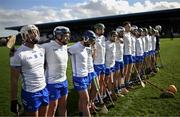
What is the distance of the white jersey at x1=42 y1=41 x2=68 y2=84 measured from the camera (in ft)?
21.5

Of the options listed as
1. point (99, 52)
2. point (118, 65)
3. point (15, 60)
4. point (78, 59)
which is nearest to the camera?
point (15, 60)

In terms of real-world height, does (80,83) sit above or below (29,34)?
below

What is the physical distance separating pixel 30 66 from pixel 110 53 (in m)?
4.56

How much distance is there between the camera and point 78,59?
24.8 ft

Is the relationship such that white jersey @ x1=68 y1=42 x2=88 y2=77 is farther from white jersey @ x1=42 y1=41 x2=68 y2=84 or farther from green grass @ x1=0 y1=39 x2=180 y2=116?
green grass @ x1=0 y1=39 x2=180 y2=116

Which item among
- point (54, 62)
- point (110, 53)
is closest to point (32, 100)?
point (54, 62)

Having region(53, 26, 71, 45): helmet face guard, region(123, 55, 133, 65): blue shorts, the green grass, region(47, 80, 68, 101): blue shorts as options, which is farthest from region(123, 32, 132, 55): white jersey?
region(47, 80, 68, 101): blue shorts

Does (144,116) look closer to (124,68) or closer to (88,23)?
(124,68)

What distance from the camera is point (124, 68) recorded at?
1196cm

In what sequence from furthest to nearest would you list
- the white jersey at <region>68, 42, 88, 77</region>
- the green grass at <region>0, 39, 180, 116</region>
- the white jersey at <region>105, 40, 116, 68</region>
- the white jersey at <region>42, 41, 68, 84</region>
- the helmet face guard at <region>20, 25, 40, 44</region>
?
the white jersey at <region>105, 40, 116, 68</region> → the green grass at <region>0, 39, 180, 116</region> → the white jersey at <region>68, 42, 88, 77</region> → the white jersey at <region>42, 41, 68, 84</region> → the helmet face guard at <region>20, 25, 40, 44</region>

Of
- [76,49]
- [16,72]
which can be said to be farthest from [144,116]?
[16,72]

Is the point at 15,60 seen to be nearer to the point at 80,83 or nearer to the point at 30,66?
the point at 30,66

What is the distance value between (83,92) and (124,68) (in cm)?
459

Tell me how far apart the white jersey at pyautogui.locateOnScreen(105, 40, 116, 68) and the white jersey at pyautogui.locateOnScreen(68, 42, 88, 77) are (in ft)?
7.88
